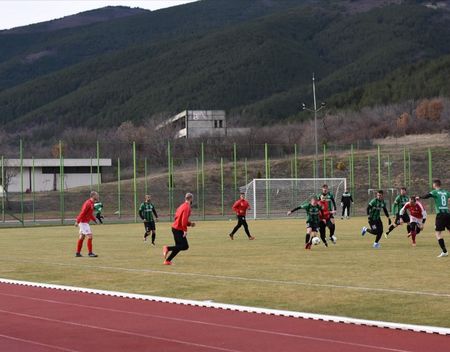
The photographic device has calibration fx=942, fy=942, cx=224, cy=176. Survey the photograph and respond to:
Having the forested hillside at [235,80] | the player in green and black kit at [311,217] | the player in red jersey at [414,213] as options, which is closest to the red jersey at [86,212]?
the player in green and black kit at [311,217]

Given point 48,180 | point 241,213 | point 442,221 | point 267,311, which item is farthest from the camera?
point 48,180

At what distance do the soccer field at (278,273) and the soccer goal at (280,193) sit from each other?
3096cm

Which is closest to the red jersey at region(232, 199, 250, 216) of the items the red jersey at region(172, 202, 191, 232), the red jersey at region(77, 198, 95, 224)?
the red jersey at region(77, 198, 95, 224)

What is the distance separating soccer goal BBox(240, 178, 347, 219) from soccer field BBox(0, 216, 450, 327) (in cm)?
3096

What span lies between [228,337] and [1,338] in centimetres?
277

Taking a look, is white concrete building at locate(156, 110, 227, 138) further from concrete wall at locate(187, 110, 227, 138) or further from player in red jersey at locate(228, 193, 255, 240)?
player in red jersey at locate(228, 193, 255, 240)

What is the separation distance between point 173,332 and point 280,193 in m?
53.3

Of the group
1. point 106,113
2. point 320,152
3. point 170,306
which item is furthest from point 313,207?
point 106,113

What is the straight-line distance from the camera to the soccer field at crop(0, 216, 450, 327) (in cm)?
1445

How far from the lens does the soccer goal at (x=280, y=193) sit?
207ft

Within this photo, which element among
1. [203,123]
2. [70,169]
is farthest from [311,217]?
[203,123]

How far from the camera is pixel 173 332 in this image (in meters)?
11.9

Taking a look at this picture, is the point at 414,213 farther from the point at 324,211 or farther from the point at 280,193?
the point at 280,193

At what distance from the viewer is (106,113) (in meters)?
165
